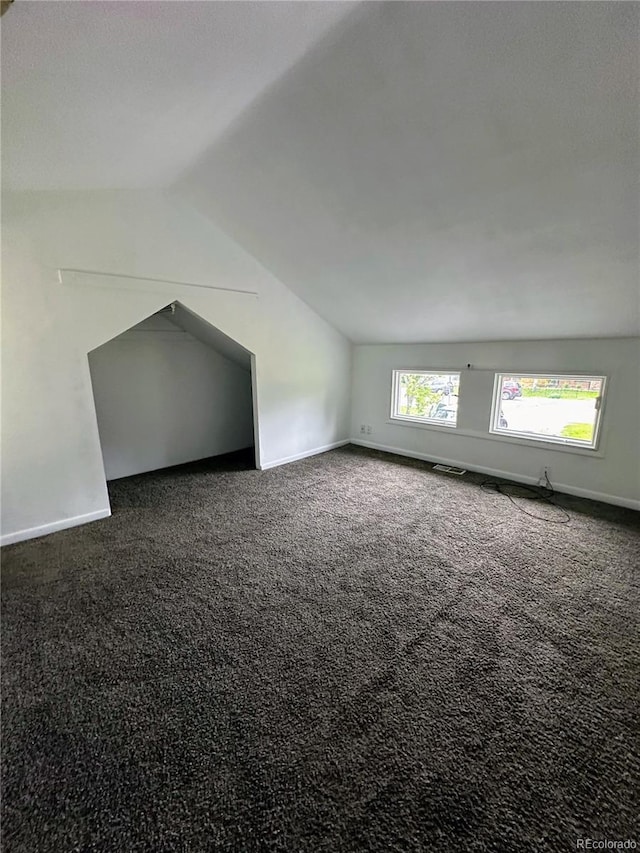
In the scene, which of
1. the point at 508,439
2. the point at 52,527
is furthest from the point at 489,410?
the point at 52,527

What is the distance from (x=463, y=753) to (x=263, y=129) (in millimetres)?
3297

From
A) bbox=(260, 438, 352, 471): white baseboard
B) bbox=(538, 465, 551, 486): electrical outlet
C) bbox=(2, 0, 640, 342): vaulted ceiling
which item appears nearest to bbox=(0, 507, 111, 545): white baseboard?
bbox=(260, 438, 352, 471): white baseboard

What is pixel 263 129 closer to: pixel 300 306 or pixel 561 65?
pixel 561 65

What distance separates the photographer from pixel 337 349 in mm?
5066

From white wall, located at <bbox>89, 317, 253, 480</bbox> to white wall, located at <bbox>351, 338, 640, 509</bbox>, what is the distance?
199cm

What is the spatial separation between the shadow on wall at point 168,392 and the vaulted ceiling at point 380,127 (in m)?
1.51

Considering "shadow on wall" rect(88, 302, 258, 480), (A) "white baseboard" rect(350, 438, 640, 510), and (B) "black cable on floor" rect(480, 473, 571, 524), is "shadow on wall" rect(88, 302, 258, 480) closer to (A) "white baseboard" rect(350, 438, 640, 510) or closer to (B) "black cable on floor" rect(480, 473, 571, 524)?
(A) "white baseboard" rect(350, 438, 640, 510)

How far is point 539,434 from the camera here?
383cm

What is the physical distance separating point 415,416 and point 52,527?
4194mm

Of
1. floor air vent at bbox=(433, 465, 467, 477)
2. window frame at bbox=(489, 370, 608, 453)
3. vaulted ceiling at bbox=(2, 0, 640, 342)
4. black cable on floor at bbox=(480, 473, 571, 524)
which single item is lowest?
black cable on floor at bbox=(480, 473, 571, 524)

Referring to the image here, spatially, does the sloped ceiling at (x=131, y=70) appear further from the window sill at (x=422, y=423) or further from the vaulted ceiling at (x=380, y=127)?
the window sill at (x=422, y=423)

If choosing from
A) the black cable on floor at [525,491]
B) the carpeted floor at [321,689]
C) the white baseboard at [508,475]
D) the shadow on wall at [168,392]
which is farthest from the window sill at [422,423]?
the shadow on wall at [168,392]

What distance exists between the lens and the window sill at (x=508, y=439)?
11.4ft

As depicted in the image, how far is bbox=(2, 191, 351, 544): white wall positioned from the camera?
2.54 metres
